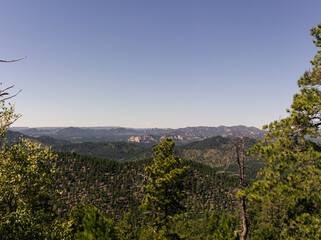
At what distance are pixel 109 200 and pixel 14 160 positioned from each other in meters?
208

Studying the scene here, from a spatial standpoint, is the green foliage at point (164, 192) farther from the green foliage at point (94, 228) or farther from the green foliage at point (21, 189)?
the green foliage at point (21, 189)

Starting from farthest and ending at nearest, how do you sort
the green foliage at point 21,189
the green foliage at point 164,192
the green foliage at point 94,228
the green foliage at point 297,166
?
the green foliage at point 164,192
the green foliage at point 297,166
the green foliage at point 21,189
the green foliage at point 94,228

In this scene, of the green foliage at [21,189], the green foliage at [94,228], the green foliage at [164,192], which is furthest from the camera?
the green foliage at [164,192]

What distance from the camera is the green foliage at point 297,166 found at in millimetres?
12047

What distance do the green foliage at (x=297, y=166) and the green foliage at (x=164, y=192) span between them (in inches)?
322

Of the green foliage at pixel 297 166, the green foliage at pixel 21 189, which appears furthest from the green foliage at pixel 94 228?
the green foliage at pixel 297 166

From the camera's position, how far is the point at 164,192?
20531mm

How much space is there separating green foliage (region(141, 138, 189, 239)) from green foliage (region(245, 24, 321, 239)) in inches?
A: 322

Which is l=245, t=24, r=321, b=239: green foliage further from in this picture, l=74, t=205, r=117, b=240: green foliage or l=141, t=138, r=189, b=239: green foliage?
l=74, t=205, r=117, b=240: green foliage

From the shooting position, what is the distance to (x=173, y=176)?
19.6 meters

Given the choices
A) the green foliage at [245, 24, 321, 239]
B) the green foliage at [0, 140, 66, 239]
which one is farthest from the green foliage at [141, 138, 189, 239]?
the green foliage at [0, 140, 66, 239]

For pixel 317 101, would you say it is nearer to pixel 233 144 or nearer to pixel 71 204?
pixel 233 144

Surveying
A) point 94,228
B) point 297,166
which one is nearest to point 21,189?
point 94,228

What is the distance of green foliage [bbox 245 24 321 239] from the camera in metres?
12.0
